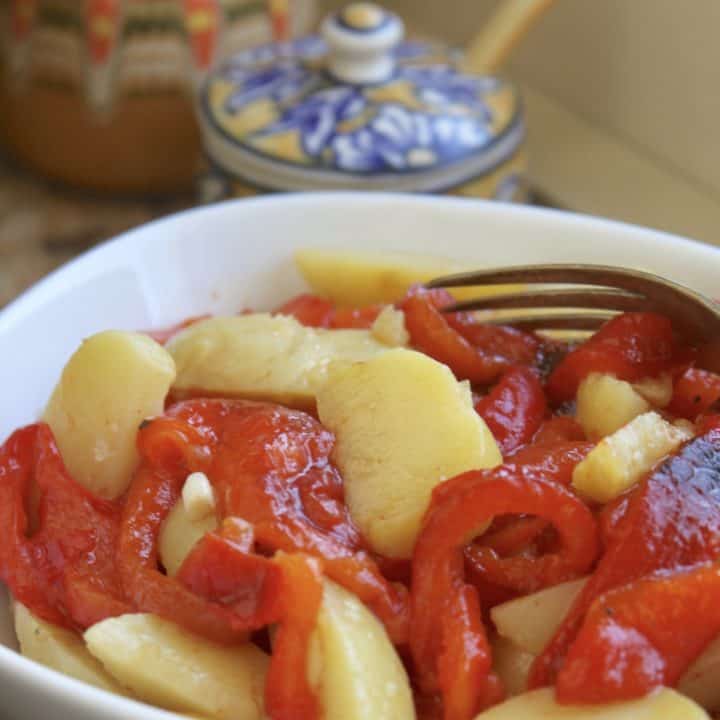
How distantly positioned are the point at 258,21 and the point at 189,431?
43.8 inches

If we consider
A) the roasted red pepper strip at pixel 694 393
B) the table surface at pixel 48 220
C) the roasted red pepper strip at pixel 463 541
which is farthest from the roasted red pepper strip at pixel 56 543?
the table surface at pixel 48 220

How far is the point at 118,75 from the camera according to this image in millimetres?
1786

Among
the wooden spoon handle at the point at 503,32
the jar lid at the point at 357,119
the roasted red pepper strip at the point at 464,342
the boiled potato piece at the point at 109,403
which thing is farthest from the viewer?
the wooden spoon handle at the point at 503,32

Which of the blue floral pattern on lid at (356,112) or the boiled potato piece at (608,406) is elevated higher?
the boiled potato piece at (608,406)

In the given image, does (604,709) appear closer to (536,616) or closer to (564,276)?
(536,616)

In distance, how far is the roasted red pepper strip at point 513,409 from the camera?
→ 95 centimetres

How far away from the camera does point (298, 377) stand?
3.18 ft

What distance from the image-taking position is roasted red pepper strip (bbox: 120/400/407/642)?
802 mm

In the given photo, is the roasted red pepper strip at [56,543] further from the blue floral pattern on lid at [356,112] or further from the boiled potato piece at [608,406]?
the blue floral pattern on lid at [356,112]

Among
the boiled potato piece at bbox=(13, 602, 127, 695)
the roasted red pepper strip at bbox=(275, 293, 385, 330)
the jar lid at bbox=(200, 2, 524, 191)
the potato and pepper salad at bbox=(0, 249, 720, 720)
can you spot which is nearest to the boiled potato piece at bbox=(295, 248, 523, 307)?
the roasted red pepper strip at bbox=(275, 293, 385, 330)

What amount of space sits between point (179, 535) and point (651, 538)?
0.33 m

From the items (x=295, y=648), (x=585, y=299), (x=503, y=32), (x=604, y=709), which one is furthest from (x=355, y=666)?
(x=503, y=32)

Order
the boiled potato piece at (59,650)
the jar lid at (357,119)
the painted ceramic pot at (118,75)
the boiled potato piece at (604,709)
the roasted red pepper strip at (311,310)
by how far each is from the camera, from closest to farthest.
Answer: the boiled potato piece at (604,709), the boiled potato piece at (59,650), the roasted red pepper strip at (311,310), the jar lid at (357,119), the painted ceramic pot at (118,75)

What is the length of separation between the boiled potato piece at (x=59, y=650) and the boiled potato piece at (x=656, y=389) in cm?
46
